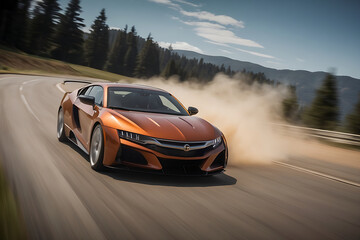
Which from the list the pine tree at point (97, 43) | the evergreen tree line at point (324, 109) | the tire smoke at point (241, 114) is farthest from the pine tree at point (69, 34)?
the evergreen tree line at point (324, 109)

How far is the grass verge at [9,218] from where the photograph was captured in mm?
2527

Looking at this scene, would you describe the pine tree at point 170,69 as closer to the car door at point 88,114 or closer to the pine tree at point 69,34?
Answer: the pine tree at point 69,34

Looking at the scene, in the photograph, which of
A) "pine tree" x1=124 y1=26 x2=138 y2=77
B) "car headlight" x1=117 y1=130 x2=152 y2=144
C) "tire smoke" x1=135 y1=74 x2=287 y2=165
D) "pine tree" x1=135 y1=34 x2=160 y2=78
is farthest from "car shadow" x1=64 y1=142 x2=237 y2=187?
"pine tree" x1=124 y1=26 x2=138 y2=77

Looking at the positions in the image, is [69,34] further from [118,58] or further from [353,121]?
[353,121]

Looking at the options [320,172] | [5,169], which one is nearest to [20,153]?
[5,169]

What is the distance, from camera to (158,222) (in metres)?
3.27

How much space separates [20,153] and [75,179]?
166cm

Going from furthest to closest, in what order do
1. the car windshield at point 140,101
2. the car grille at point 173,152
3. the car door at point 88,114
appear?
the car windshield at point 140,101 < the car door at point 88,114 < the car grille at point 173,152

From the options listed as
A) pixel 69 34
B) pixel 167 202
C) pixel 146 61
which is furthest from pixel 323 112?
pixel 146 61

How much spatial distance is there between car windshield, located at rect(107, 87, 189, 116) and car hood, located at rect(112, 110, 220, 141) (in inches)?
12.3

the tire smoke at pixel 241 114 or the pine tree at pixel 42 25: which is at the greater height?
the pine tree at pixel 42 25

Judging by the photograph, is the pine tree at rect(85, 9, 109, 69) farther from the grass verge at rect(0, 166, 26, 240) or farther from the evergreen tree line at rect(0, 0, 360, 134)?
the grass verge at rect(0, 166, 26, 240)

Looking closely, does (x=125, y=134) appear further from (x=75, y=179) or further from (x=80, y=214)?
(x=80, y=214)

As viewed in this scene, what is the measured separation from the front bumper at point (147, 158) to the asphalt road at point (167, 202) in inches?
9.2
